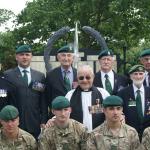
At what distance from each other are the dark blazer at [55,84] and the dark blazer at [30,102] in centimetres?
9

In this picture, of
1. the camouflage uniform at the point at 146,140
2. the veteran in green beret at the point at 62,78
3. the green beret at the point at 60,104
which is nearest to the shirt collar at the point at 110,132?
the camouflage uniform at the point at 146,140

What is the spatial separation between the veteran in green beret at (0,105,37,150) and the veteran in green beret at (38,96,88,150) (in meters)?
0.17

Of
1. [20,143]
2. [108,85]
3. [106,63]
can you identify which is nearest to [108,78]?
[108,85]

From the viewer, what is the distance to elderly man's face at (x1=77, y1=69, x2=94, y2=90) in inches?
260

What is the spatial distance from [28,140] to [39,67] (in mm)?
10592

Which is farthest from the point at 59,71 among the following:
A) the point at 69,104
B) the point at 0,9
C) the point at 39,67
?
the point at 0,9

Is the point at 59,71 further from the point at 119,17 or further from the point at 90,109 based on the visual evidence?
the point at 119,17

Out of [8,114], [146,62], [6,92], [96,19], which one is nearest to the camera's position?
[8,114]

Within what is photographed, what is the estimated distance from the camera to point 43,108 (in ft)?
23.8

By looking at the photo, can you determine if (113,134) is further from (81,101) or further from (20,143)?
(20,143)

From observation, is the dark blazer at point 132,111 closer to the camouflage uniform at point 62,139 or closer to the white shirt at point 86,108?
the white shirt at point 86,108

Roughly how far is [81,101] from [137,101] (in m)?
0.83

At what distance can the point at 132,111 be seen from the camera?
6.86m

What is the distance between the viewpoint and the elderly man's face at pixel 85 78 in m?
6.61
